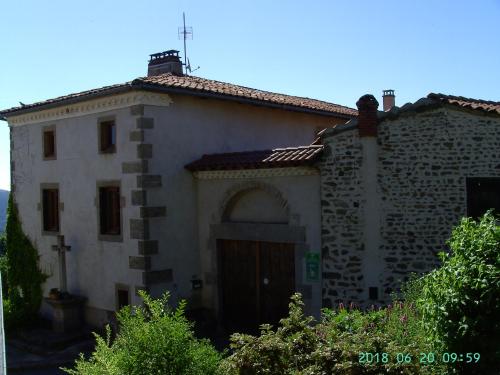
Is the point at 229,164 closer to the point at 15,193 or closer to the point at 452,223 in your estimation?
the point at 452,223

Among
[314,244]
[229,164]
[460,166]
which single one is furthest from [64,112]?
[460,166]

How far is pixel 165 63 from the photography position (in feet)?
53.1

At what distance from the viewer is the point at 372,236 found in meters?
10.0

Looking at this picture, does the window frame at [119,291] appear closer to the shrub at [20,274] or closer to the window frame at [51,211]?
the window frame at [51,211]

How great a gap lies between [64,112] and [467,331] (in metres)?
11.4

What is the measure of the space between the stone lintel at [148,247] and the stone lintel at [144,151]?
1807 millimetres

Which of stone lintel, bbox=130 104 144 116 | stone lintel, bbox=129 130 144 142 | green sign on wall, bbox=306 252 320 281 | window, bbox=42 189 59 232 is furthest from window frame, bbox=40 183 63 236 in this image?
green sign on wall, bbox=306 252 320 281

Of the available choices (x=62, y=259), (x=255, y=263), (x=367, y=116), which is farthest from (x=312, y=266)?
(x=62, y=259)

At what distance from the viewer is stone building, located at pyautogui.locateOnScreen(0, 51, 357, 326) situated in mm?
11312

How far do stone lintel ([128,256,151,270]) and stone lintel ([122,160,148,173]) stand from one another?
185 centimetres

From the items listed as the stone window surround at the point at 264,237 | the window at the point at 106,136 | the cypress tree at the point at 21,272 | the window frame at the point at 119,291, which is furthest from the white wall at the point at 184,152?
the cypress tree at the point at 21,272

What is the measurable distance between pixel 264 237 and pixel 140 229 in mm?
2634

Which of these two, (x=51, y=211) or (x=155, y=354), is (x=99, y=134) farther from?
(x=155, y=354)

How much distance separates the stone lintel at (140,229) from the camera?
11.6 metres
